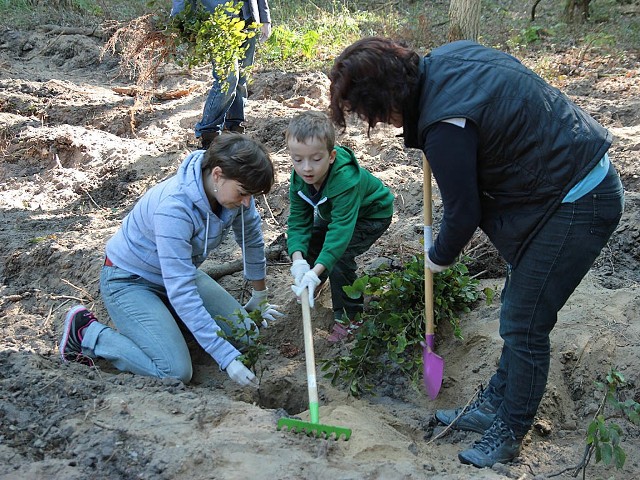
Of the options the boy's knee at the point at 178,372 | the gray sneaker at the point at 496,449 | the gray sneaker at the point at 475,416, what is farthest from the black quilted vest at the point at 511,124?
the boy's knee at the point at 178,372

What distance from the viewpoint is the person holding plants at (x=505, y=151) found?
233 cm

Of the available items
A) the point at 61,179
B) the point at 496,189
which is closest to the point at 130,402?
the point at 496,189

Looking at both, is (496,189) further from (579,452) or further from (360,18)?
(360,18)

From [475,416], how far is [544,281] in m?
0.95

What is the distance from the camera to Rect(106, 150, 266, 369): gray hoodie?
3.38 m

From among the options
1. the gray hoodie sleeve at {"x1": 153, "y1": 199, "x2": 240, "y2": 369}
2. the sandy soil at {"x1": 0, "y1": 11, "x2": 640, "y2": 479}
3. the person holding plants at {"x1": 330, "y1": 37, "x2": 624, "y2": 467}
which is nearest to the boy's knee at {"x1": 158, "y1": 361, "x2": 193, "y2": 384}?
the sandy soil at {"x1": 0, "y1": 11, "x2": 640, "y2": 479}

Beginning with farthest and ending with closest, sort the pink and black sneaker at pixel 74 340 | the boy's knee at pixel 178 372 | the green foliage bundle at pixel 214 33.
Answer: the green foliage bundle at pixel 214 33 → the pink and black sneaker at pixel 74 340 → the boy's knee at pixel 178 372

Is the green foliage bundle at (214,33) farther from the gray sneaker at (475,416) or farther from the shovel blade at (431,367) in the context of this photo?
the gray sneaker at (475,416)

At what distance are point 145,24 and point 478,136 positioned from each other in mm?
5171

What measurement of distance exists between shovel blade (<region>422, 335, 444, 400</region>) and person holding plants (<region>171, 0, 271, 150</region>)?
3.23 metres

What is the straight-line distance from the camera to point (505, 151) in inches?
94.4

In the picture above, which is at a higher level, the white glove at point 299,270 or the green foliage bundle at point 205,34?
the green foliage bundle at point 205,34

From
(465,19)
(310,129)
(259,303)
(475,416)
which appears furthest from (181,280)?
(465,19)

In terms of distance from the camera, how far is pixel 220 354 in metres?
3.35
